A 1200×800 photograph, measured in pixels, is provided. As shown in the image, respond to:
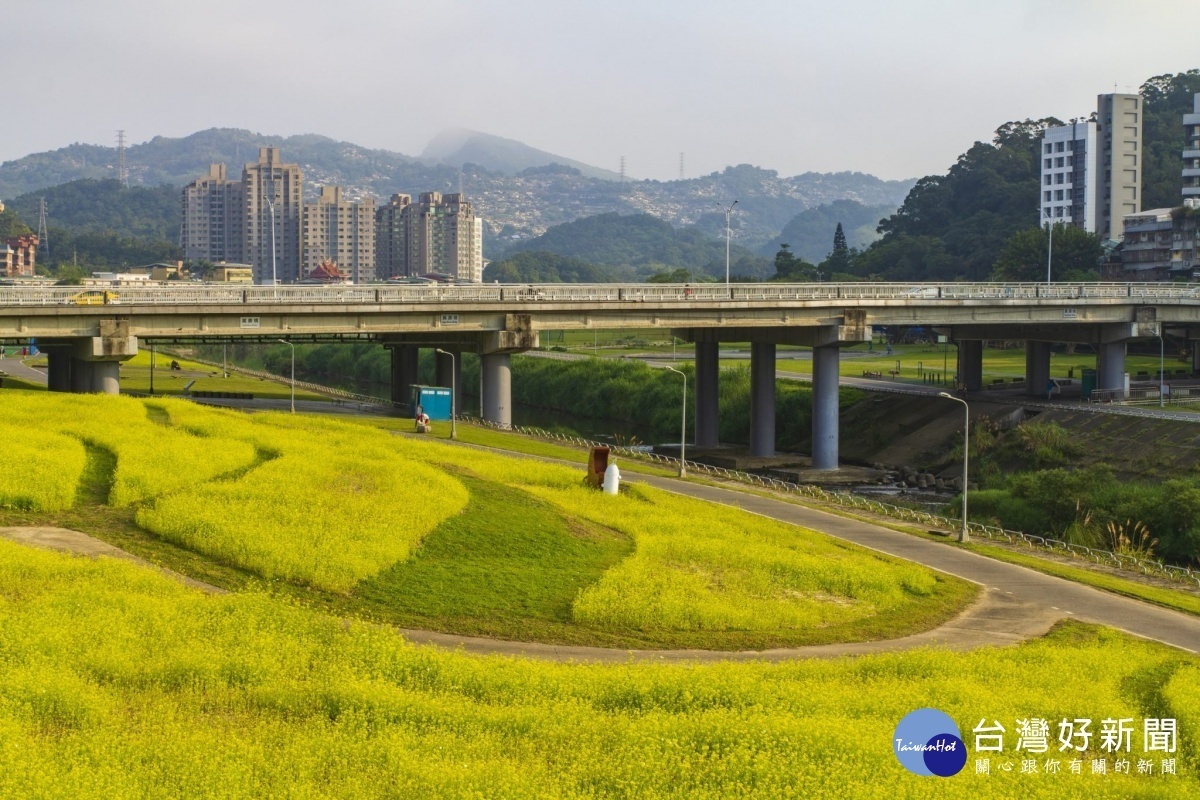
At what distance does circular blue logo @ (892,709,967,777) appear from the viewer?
76.7 ft

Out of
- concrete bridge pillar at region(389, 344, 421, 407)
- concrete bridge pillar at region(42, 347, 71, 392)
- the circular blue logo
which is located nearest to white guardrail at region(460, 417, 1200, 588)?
the circular blue logo

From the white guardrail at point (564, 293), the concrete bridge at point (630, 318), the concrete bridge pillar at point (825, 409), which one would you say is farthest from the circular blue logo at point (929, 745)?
the concrete bridge pillar at point (825, 409)

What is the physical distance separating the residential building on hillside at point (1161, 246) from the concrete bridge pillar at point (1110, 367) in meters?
80.5

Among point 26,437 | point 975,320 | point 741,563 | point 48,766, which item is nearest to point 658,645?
point 741,563

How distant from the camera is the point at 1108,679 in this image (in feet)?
101

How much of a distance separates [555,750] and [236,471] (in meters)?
30.8

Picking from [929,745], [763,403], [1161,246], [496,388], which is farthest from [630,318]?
[1161,246]

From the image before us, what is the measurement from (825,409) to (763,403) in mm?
7039

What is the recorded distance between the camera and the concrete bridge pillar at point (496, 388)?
90.6 meters

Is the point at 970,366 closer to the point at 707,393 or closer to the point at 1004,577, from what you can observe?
the point at 707,393

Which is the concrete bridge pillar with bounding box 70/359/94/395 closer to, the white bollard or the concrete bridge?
the concrete bridge

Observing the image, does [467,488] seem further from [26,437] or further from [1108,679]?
[1108,679]

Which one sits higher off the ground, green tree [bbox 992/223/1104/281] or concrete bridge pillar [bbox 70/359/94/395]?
green tree [bbox 992/223/1104/281]

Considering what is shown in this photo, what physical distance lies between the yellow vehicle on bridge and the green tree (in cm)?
13015
